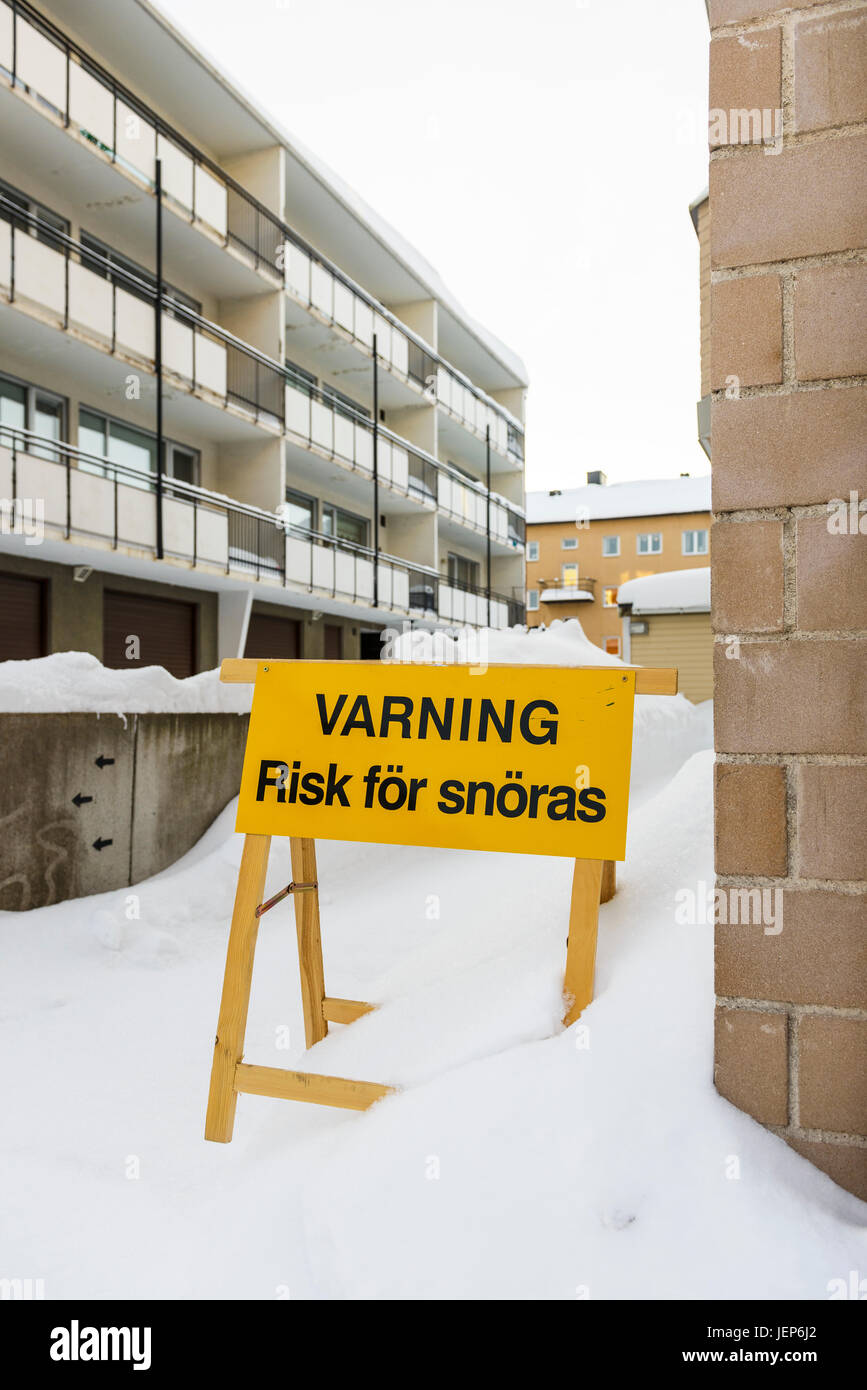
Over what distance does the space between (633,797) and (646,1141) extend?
6485 millimetres

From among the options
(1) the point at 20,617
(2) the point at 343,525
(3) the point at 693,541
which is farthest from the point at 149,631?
(3) the point at 693,541

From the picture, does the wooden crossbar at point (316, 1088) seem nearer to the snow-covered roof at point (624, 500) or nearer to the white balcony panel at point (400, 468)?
the white balcony panel at point (400, 468)

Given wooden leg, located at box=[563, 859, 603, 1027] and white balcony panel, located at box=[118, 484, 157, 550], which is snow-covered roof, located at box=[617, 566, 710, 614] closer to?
white balcony panel, located at box=[118, 484, 157, 550]

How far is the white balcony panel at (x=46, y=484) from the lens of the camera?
403 inches

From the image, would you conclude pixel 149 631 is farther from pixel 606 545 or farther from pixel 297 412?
pixel 606 545

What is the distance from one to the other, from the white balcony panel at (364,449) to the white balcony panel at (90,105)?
760 centimetres

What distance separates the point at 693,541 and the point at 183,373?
117 feet

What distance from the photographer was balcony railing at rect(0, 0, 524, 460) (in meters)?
10.8

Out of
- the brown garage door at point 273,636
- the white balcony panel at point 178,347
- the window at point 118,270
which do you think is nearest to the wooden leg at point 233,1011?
the window at point 118,270

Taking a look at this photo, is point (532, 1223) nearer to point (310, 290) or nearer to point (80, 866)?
point (80, 866)

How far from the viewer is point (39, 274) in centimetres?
1082

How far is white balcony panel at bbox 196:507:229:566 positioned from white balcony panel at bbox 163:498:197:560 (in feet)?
0.63

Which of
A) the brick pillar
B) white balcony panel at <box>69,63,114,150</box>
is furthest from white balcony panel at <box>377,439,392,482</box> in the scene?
the brick pillar

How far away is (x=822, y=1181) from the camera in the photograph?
194 cm
